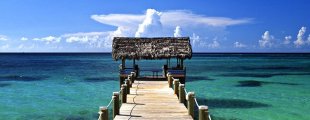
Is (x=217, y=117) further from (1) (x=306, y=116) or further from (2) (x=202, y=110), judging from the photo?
(2) (x=202, y=110)

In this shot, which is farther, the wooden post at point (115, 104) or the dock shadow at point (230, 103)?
the dock shadow at point (230, 103)

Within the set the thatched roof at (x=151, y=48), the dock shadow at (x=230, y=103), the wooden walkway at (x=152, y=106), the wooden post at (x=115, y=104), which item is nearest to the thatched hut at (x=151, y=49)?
the thatched roof at (x=151, y=48)

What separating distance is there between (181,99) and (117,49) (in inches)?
472

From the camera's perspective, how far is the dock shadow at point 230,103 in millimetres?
25406

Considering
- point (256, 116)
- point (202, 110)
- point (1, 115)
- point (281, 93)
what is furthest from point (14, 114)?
point (281, 93)

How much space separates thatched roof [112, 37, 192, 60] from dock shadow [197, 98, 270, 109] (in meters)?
3.30

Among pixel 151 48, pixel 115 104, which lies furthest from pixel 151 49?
pixel 115 104

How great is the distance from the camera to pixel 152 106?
15516 millimetres

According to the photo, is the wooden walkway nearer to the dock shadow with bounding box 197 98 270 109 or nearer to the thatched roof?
the dock shadow with bounding box 197 98 270 109

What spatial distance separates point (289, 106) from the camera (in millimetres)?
25828

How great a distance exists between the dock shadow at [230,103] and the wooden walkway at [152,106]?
5.60m

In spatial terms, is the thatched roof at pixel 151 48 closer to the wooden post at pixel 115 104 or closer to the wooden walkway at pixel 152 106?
the wooden walkway at pixel 152 106

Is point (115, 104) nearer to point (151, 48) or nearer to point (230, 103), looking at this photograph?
point (230, 103)

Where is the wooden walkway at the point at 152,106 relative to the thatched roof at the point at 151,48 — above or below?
below
